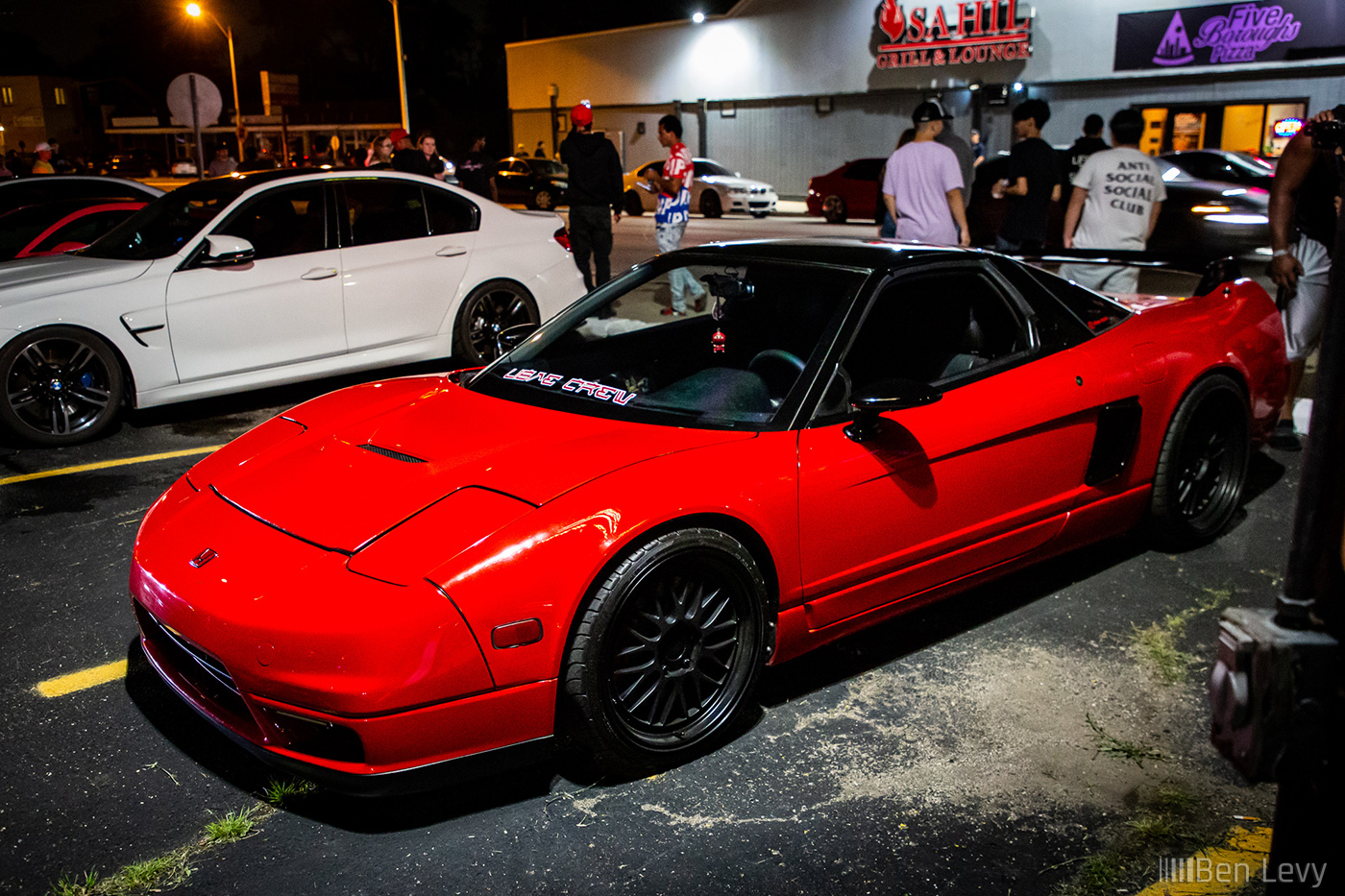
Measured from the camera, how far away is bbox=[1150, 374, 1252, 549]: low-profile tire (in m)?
4.10

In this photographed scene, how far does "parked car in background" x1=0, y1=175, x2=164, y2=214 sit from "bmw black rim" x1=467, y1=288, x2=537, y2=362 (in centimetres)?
342

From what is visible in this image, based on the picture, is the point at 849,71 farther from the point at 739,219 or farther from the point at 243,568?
the point at 243,568

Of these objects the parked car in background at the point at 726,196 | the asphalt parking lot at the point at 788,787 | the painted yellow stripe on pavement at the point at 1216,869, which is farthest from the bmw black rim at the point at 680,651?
the parked car in background at the point at 726,196

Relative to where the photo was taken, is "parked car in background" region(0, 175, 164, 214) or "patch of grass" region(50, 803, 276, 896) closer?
"patch of grass" region(50, 803, 276, 896)

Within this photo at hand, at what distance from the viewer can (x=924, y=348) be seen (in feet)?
12.2

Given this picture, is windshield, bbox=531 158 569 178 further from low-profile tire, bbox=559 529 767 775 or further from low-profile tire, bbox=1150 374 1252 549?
low-profile tire, bbox=559 529 767 775

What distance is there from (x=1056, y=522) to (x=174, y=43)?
103 meters

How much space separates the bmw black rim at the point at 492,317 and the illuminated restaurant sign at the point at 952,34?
2153cm

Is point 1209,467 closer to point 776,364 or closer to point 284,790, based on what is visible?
point 776,364

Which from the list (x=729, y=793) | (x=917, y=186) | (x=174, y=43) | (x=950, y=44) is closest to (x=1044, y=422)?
(x=729, y=793)

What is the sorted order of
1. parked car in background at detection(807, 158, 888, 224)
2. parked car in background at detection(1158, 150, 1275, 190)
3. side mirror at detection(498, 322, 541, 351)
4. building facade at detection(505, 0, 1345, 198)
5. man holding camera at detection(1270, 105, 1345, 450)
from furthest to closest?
parked car in background at detection(807, 158, 888, 224) < building facade at detection(505, 0, 1345, 198) < parked car in background at detection(1158, 150, 1275, 190) < man holding camera at detection(1270, 105, 1345, 450) < side mirror at detection(498, 322, 541, 351)

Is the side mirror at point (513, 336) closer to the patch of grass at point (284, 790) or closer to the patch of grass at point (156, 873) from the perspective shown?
the patch of grass at point (284, 790)

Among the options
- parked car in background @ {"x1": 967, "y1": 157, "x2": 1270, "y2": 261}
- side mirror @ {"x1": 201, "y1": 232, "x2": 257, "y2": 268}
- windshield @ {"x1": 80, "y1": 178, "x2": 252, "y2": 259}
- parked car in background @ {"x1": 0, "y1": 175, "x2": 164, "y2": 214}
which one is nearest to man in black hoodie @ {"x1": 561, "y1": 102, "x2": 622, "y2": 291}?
windshield @ {"x1": 80, "y1": 178, "x2": 252, "y2": 259}

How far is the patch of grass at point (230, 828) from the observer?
2553 millimetres
